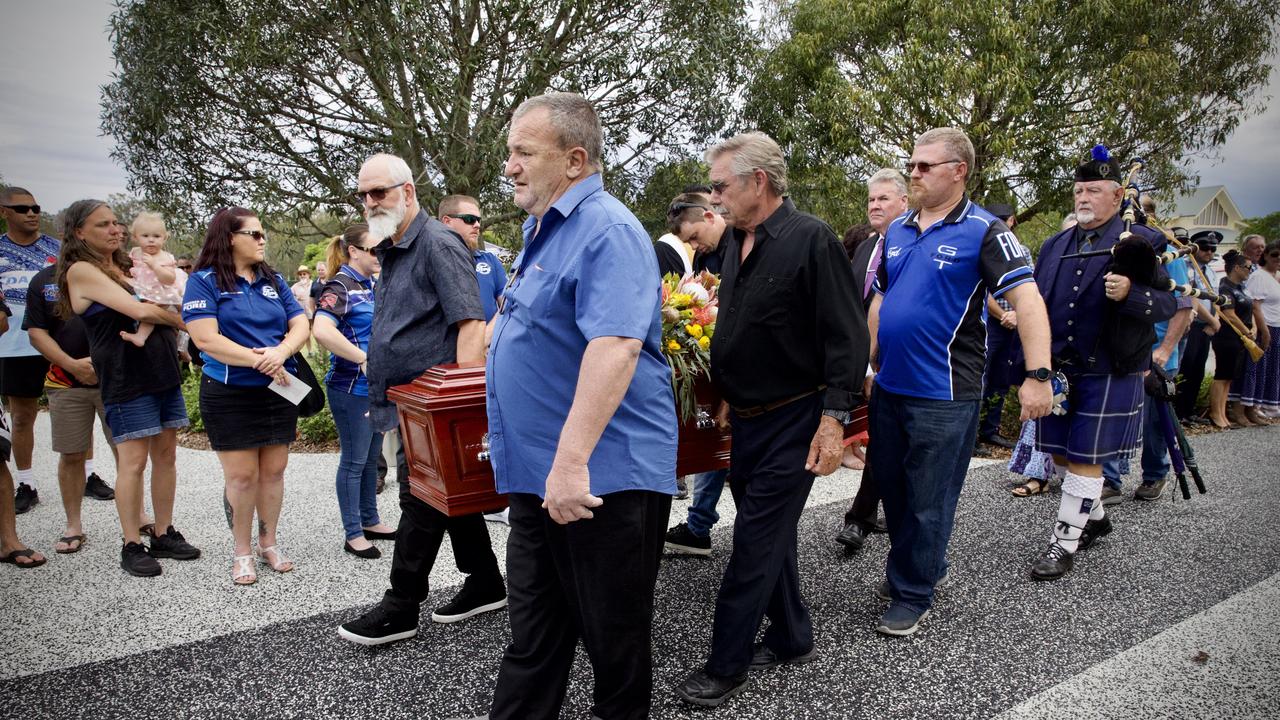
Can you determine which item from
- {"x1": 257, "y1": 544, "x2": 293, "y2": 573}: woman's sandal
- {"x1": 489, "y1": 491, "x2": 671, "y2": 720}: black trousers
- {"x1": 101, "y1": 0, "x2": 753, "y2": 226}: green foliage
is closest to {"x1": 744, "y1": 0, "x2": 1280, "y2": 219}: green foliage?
{"x1": 101, "y1": 0, "x2": 753, "y2": 226}: green foliage

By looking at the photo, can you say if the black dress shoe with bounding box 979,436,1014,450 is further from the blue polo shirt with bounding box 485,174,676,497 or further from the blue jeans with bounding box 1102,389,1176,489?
the blue polo shirt with bounding box 485,174,676,497

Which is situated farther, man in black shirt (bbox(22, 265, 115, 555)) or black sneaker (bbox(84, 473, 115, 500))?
black sneaker (bbox(84, 473, 115, 500))

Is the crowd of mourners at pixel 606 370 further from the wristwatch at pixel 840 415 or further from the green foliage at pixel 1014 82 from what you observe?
the green foliage at pixel 1014 82

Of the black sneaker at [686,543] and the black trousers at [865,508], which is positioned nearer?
the black sneaker at [686,543]

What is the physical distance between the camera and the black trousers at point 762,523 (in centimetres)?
288

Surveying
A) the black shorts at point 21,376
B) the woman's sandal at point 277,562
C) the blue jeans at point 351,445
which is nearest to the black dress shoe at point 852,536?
the blue jeans at point 351,445

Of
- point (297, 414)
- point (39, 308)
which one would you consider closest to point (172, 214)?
point (39, 308)

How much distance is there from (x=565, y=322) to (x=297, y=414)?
9.57ft

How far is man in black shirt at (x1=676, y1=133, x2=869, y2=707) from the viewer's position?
286 centimetres

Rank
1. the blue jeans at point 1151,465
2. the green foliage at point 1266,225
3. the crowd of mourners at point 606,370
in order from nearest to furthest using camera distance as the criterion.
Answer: the crowd of mourners at point 606,370
the blue jeans at point 1151,465
the green foliage at point 1266,225

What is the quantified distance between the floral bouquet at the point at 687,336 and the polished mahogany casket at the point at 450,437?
89 centimetres

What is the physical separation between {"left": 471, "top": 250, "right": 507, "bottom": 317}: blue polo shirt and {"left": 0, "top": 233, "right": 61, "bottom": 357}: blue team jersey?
9.67 ft

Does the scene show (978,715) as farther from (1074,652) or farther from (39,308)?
(39,308)

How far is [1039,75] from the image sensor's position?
13156 millimetres
